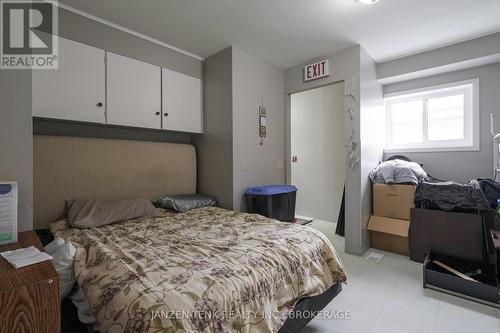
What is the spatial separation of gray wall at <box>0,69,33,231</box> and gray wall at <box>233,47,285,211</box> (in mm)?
1763

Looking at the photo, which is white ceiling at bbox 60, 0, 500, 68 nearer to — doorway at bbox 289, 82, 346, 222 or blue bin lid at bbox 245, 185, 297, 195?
doorway at bbox 289, 82, 346, 222

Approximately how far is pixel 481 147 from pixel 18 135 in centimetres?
429

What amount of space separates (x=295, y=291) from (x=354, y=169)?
1.92 metres

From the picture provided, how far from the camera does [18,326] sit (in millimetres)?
666

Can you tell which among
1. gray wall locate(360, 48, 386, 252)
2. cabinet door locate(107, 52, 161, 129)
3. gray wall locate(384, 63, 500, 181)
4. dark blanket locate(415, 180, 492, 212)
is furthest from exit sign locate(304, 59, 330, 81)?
cabinet door locate(107, 52, 161, 129)

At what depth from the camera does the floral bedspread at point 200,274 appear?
33.6 inches

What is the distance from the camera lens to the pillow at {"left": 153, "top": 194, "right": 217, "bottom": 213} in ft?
7.84

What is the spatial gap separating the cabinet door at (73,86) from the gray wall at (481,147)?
3923mm

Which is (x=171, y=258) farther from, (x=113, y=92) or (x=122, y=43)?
(x=122, y=43)

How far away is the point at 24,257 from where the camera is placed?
0.84 metres

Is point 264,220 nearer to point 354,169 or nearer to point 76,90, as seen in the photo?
point 354,169

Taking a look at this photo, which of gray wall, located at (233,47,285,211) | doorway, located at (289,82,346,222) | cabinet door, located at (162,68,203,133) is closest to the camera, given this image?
cabinet door, located at (162,68,203,133)

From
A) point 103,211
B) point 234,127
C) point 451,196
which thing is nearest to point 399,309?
point 451,196

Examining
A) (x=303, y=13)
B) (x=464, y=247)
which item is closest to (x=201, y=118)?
(x=303, y=13)
